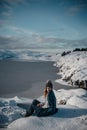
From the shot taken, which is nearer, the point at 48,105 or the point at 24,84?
the point at 48,105

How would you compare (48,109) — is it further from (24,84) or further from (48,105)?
(24,84)

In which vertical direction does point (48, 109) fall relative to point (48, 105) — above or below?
below

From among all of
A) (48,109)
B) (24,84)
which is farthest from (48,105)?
(24,84)

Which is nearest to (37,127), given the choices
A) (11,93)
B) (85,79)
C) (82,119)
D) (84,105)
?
(82,119)

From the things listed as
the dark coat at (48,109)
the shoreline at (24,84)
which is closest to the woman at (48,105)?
the dark coat at (48,109)

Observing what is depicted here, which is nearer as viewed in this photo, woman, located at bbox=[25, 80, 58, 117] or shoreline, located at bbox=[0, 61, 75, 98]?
woman, located at bbox=[25, 80, 58, 117]

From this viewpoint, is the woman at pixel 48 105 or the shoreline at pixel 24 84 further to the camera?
the shoreline at pixel 24 84

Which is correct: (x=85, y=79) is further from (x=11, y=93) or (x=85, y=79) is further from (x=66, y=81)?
(x=11, y=93)

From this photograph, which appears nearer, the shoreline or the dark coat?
the dark coat

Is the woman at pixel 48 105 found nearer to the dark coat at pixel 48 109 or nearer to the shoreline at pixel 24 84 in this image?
the dark coat at pixel 48 109

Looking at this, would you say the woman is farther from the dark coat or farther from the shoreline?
the shoreline

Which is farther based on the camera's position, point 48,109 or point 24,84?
point 24,84

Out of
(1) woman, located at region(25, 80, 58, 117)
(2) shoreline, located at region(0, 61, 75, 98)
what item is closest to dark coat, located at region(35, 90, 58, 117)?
(1) woman, located at region(25, 80, 58, 117)

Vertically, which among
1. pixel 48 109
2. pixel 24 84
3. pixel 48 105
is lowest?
pixel 48 109
